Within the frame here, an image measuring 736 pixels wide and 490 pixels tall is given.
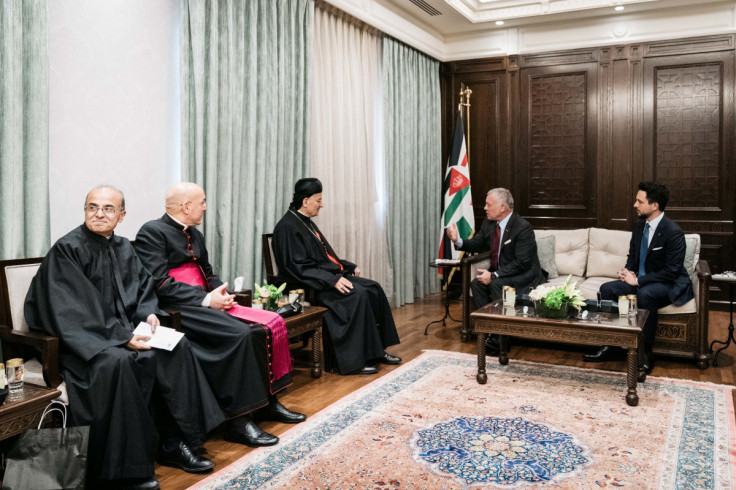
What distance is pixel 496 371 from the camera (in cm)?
420

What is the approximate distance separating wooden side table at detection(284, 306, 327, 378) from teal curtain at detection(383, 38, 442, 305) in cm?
261

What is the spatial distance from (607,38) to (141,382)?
6.19 meters

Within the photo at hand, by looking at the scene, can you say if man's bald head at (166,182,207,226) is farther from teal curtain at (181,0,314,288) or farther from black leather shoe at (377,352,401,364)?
black leather shoe at (377,352,401,364)

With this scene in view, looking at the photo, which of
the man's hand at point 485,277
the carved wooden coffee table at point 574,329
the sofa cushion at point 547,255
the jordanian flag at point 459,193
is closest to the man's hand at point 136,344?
the carved wooden coffee table at point 574,329

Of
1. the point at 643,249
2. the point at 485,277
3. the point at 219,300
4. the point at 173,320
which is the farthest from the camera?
the point at 485,277

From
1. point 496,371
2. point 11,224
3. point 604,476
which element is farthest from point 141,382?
point 496,371

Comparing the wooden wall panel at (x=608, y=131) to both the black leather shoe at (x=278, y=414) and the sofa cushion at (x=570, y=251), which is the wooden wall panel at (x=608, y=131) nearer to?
the sofa cushion at (x=570, y=251)

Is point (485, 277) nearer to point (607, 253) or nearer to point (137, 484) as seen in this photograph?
point (607, 253)

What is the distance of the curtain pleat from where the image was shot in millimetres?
5520

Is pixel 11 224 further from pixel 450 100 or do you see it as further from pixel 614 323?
pixel 450 100

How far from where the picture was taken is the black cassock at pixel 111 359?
2.48 metres

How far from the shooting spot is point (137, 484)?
2.53 metres

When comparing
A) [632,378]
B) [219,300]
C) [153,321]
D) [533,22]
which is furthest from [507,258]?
[533,22]

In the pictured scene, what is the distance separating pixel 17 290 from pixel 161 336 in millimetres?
667
